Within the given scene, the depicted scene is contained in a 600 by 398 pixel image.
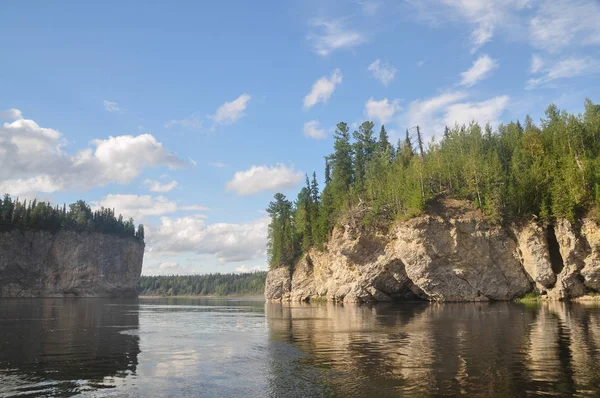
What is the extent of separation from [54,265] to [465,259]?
171 meters

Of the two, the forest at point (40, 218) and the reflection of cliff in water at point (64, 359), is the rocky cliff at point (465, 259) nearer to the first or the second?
the reflection of cliff in water at point (64, 359)

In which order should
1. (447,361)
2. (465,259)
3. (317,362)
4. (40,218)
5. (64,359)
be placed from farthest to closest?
(40,218) < (465,259) < (64,359) < (317,362) < (447,361)

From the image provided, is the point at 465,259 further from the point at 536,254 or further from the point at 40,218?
the point at 40,218

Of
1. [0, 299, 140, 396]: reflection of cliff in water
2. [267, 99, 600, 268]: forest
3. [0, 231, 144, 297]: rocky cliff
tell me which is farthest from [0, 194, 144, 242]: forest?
[0, 299, 140, 396]: reflection of cliff in water

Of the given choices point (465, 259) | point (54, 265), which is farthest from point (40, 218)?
point (465, 259)

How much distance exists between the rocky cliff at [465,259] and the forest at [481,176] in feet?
8.55

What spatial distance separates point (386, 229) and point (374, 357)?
6440 centimetres

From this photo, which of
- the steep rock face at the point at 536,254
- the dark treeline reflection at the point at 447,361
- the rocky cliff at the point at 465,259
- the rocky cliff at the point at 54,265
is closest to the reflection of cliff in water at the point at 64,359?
the dark treeline reflection at the point at 447,361

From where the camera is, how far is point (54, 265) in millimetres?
178250

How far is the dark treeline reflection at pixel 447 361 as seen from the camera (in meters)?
15.5

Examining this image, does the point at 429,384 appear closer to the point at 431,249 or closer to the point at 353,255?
the point at 431,249

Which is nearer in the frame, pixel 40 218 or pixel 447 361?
pixel 447 361

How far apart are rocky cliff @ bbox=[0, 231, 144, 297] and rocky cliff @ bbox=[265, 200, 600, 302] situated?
5425 inches

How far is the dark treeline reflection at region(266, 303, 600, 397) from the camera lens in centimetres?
1552
